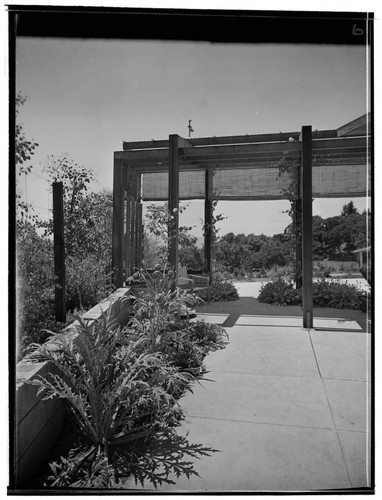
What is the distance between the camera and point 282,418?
259 centimetres

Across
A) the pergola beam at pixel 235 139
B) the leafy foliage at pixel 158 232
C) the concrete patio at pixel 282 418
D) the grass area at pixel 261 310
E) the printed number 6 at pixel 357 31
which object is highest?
the pergola beam at pixel 235 139

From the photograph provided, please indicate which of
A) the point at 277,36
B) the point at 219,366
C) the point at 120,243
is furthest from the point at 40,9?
the point at 120,243

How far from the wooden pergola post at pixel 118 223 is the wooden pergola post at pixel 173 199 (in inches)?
31.8

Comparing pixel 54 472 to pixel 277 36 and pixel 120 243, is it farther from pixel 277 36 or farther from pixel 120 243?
pixel 120 243

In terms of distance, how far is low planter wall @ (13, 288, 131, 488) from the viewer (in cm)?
188

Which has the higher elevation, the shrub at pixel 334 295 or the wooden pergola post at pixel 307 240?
the wooden pergola post at pixel 307 240

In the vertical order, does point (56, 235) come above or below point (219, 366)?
above

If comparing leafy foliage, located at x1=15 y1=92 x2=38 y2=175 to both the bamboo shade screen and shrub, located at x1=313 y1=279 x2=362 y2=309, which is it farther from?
shrub, located at x1=313 y1=279 x2=362 y2=309

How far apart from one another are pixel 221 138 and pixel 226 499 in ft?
19.0

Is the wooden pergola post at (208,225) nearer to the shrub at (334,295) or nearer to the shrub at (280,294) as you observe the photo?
the shrub at (280,294)

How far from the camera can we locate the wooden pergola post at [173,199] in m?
5.49

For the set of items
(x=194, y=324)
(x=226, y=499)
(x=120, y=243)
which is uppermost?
(x=120, y=243)

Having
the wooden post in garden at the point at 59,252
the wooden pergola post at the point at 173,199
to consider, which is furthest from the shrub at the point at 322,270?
the wooden post in garden at the point at 59,252
